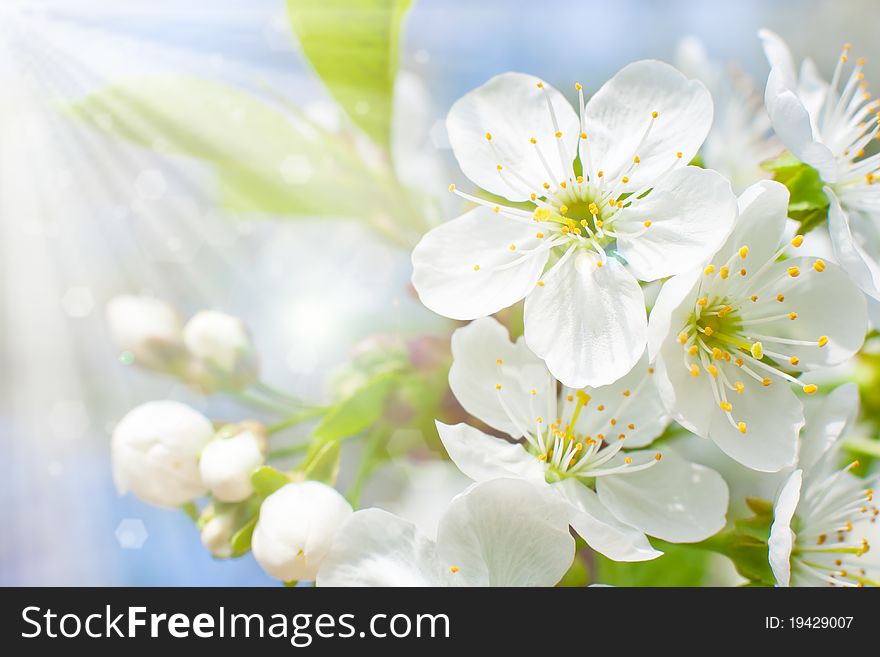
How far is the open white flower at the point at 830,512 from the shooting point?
0.44 m

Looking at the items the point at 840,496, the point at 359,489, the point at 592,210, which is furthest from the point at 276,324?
the point at 840,496

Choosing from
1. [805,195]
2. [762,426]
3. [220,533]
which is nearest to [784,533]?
[762,426]

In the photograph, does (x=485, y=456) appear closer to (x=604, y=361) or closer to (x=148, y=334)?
(x=604, y=361)

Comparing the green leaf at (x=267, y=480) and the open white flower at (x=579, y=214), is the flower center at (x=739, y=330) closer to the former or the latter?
the open white flower at (x=579, y=214)

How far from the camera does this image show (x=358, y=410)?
46 centimetres

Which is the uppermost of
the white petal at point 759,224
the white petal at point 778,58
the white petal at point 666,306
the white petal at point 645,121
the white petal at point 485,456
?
the white petal at point 778,58

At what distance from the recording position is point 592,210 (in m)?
0.42

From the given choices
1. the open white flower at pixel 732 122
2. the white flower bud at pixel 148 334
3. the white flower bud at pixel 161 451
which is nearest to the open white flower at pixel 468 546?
the white flower bud at pixel 161 451

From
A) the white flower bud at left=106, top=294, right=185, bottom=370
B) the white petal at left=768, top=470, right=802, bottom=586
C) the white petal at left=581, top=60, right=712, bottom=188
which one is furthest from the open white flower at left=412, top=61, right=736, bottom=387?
the white flower bud at left=106, top=294, right=185, bottom=370

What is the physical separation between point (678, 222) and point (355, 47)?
9.9 inches

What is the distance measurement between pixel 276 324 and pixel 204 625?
0.25 meters

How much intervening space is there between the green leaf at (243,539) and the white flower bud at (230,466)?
14 millimetres

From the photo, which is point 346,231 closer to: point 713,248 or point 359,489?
point 359,489

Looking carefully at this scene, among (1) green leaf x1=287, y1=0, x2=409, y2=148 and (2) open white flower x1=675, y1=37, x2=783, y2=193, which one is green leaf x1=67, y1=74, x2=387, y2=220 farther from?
(2) open white flower x1=675, y1=37, x2=783, y2=193
